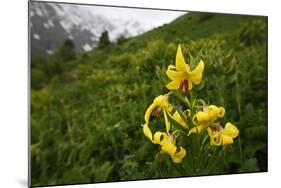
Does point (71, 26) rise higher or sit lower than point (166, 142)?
higher

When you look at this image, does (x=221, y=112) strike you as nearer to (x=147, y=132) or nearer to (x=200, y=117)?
(x=200, y=117)

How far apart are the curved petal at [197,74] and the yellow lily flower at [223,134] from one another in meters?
0.28

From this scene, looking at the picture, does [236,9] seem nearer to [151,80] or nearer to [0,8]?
[151,80]

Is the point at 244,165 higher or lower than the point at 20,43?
lower

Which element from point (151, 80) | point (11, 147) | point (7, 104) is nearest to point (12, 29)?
point (7, 104)

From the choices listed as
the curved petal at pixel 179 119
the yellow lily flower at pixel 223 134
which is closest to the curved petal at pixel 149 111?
the curved petal at pixel 179 119

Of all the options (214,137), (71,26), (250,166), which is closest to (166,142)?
(214,137)

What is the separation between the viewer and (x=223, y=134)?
10.3 ft

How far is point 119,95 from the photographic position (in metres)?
3.01

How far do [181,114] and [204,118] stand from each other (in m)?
0.13

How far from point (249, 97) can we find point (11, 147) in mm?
1393

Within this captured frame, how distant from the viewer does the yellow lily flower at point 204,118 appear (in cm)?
304

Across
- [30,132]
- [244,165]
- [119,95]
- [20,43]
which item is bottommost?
[244,165]

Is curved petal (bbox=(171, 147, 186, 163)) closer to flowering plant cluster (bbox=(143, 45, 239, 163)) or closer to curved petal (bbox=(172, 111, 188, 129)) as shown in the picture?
flowering plant cluster (bbox=(143, 45, 239, 163))
